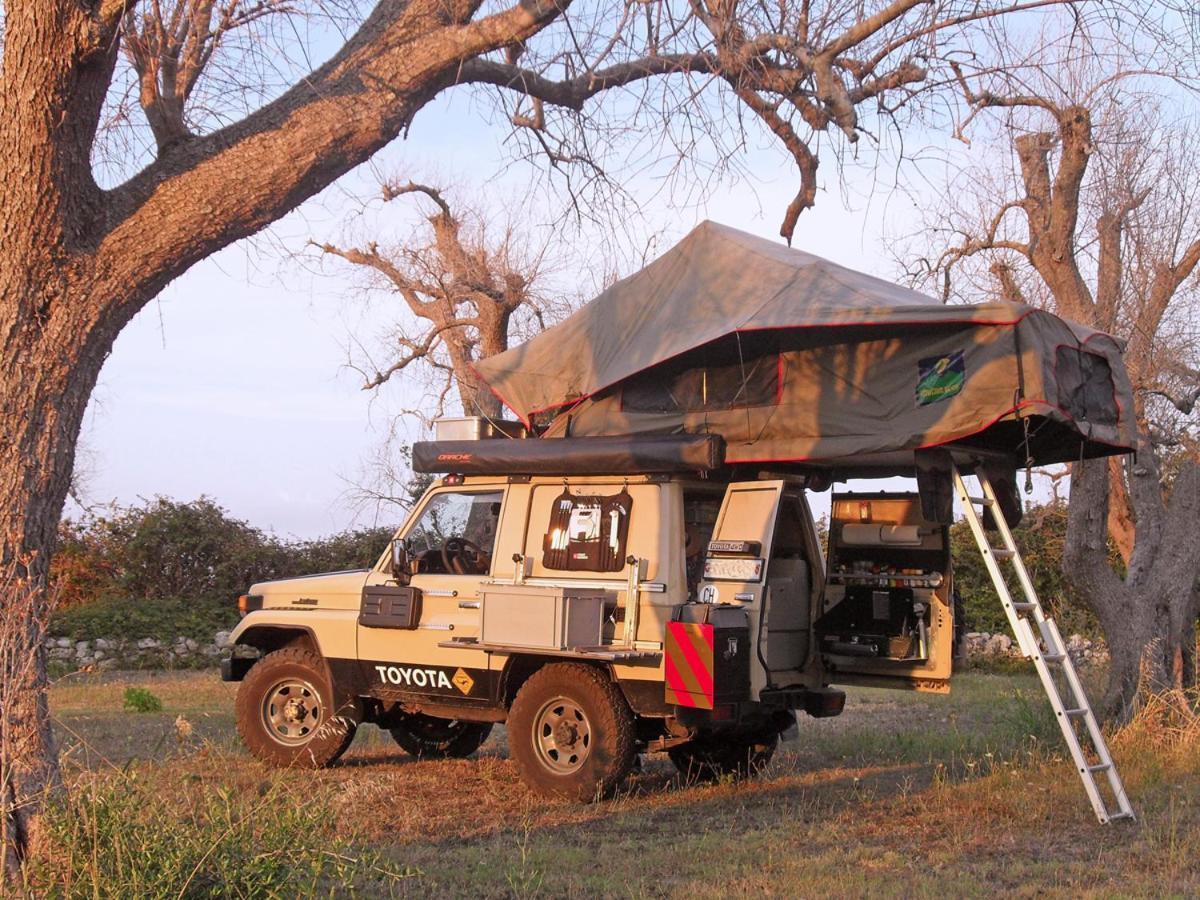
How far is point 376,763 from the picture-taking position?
10141mm

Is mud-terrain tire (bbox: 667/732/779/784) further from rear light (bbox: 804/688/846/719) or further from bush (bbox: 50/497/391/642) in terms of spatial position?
bush (bbox: 50/497/391/642)

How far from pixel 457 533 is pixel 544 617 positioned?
1543mm

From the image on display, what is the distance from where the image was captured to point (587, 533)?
862 centimetres

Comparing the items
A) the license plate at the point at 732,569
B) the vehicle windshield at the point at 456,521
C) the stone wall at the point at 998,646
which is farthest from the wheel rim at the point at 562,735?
the stone wall at the point at 998,646

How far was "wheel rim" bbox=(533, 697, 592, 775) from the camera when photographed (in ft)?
27.5

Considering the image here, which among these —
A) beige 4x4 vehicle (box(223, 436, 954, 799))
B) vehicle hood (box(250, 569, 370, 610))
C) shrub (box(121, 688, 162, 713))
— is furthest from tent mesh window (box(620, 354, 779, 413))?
shrub (box(121, 688, 162, 713))

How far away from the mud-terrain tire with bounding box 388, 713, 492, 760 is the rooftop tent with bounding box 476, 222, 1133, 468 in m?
2.71

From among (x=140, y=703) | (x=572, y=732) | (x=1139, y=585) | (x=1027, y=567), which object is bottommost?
(x=140, y=703)

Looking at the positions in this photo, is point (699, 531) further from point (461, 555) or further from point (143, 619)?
point (143, 619)

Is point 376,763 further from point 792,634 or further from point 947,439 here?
point 947,439

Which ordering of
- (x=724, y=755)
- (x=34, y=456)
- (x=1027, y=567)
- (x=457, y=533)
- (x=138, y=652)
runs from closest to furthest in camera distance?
1. (x=34, y=456)
2. (x=457, y=533)
3. (x=724, y=755)
4. (x=138, y=652)
5. (x=1027, y=567)

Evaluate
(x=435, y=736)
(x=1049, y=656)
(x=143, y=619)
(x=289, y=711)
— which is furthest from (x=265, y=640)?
(x=143, y=619)

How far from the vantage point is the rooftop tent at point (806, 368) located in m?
7.68

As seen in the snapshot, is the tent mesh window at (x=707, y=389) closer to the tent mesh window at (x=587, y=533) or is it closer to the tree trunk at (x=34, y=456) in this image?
the tent mesh window at (x=587, y=533)
